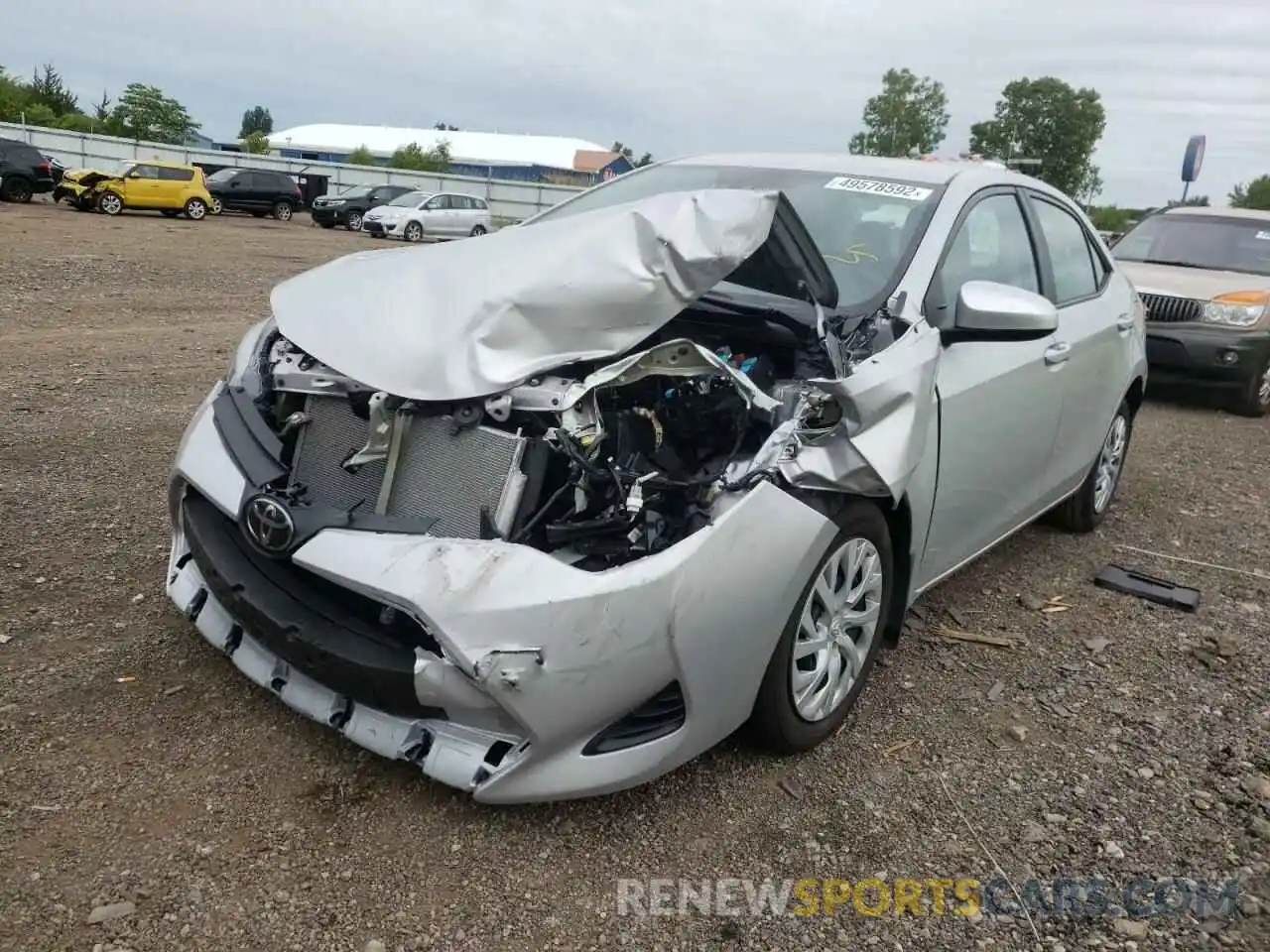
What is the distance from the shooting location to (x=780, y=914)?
2.38 metres

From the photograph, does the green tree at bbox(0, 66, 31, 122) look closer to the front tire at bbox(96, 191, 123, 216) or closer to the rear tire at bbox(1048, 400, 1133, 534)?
the front tire at bbox(96, 191, 123, 216)

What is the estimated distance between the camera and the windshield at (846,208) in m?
3.39

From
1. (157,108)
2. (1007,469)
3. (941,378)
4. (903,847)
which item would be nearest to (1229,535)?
(1007,469)

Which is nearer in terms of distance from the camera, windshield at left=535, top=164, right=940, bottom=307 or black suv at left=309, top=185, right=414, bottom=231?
windshield at left=535, top=164, right=940, bottom=307

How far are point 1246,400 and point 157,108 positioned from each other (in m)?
55.4

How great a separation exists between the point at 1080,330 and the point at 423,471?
3.01m

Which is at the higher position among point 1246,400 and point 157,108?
point 157,108

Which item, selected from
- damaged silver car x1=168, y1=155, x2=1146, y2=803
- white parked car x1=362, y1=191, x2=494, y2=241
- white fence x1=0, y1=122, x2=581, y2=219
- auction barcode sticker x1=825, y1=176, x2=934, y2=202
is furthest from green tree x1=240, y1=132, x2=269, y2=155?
damaged silver car x1=168, y1=155, x2=1146, y2=803

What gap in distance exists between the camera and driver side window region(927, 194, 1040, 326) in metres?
3.36

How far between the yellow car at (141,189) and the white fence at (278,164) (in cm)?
801

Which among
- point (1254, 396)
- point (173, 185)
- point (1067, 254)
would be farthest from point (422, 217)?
point (1067, 254)

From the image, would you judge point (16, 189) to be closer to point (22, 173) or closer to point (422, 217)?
point (22, 173)

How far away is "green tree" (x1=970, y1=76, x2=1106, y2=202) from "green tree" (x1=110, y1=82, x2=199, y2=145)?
40.6 meters

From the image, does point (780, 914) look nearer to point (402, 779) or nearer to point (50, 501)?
point (402, 779)
